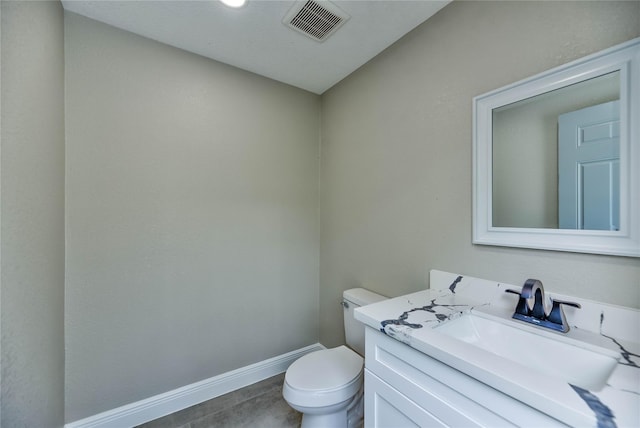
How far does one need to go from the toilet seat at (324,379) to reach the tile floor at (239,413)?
1.43ft

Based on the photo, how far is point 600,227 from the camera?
0.88 metres

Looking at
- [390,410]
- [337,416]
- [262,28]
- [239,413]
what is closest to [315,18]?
[262,28]

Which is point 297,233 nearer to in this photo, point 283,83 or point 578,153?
point 283,83

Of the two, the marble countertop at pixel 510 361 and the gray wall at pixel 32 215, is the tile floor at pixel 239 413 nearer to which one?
the gray wall at pixel 32 215

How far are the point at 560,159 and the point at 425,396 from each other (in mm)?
1008

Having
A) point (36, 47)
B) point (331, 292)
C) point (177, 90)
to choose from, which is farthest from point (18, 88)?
point (331, 292)

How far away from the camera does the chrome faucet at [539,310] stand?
0.89 meters

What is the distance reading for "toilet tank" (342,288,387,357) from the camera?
1.66 m

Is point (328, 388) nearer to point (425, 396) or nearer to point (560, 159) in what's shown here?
point (425, 396)

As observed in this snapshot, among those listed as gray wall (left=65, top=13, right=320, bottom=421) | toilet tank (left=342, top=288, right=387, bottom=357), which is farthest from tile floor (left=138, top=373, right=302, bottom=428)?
toilet tank (left=342, top=288, right=387, bottom=357)

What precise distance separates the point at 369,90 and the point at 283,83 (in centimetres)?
75

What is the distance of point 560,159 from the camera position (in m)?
0.99

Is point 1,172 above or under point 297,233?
above

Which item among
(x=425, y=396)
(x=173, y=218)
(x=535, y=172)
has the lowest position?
(x=425, y=396)
